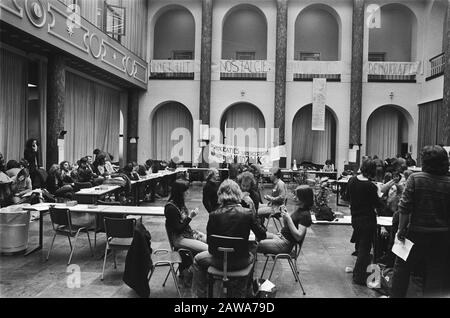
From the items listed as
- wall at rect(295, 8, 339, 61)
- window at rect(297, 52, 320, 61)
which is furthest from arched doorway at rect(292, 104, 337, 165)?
wall at rect(295, 8, 339, 61)

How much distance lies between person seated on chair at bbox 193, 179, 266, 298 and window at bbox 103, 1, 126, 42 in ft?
37.4

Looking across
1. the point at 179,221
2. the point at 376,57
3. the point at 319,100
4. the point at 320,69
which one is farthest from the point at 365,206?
the point at 376,57

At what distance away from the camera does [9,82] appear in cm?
1094

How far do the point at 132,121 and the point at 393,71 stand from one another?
11.9 meters

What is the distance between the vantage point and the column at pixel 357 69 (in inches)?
688

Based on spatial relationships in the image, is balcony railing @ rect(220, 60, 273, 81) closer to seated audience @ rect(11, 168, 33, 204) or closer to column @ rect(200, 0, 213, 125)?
column @ rect(200, 0, 213, 125)

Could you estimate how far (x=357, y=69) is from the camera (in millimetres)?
17516

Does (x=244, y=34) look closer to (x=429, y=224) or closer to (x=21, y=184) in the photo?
(x=21, y=184)

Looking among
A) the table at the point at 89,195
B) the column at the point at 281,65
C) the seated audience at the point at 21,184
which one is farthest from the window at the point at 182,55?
the table at the point at 89,195

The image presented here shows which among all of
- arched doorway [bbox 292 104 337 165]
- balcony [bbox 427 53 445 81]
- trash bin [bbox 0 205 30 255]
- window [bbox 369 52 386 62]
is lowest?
trash bin [bbox 0 205 30 255]

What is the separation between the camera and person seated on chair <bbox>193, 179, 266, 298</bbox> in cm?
392

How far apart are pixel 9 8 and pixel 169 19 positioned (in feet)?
41.0
